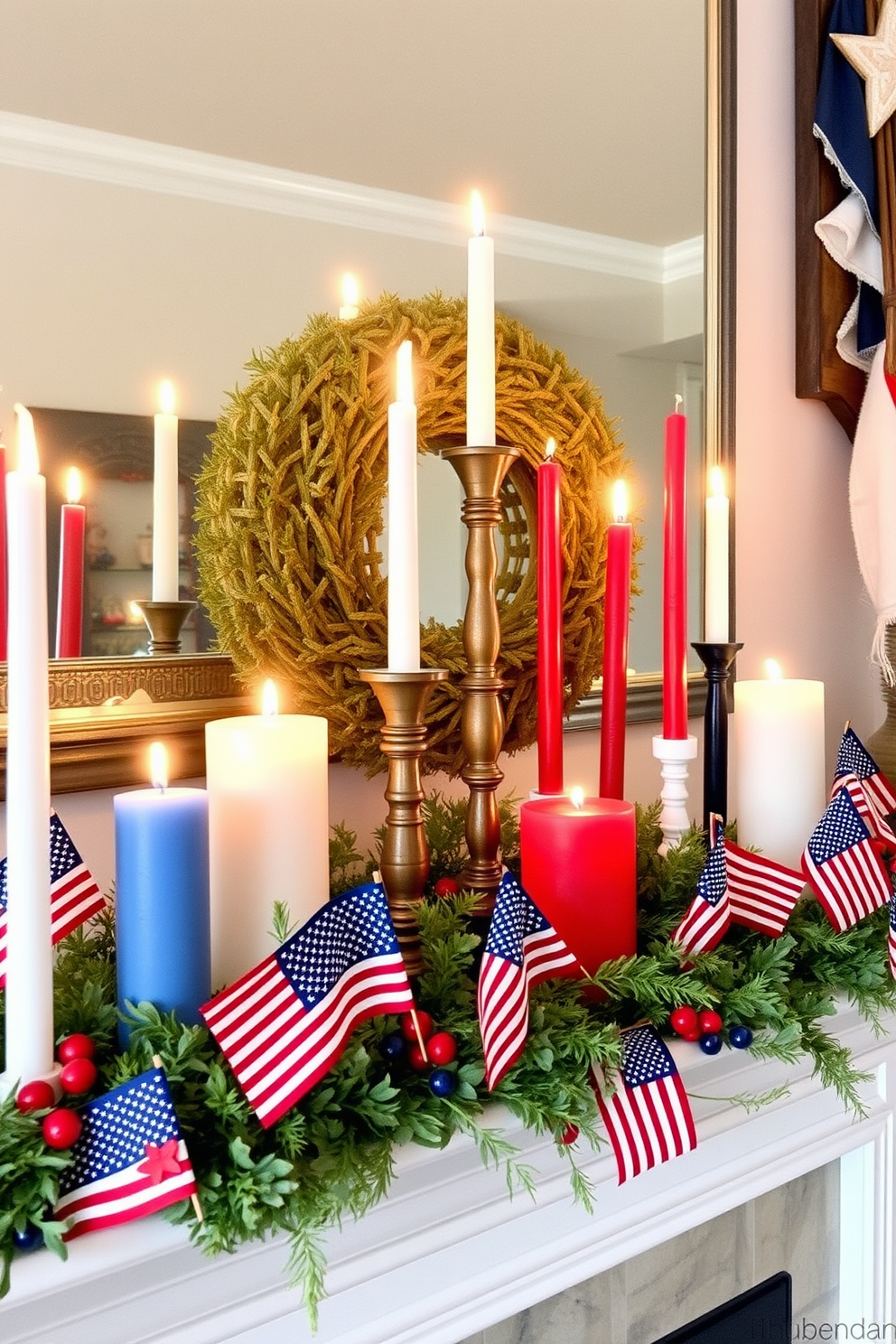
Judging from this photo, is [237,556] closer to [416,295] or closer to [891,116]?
[416,295]

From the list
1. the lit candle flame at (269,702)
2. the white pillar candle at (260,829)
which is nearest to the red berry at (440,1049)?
the white pillar candle at (260,829)

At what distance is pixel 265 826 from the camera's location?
23.3 inches

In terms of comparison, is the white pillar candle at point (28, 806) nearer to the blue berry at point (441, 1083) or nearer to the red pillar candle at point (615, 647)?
the blue berry at point (441, 1083)

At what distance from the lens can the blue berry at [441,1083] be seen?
0.55 meters

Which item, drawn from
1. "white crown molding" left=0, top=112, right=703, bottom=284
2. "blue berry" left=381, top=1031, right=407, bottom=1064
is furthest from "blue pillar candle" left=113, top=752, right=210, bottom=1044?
"white crown molding" left=0, top=112, right=703, bottom=284

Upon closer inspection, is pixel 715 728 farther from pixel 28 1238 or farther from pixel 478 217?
pixel 28 1238

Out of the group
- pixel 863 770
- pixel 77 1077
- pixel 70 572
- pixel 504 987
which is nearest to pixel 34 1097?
pixel 77 1077

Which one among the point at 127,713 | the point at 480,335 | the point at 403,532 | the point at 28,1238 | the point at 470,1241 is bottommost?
the point at 470,1241

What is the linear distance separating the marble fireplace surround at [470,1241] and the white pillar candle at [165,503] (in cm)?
41

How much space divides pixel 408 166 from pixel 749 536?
571mm

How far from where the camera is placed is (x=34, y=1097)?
1.54 feet

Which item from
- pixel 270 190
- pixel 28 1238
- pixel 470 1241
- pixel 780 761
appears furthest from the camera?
pixel 780 761

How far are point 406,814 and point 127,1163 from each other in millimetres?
247

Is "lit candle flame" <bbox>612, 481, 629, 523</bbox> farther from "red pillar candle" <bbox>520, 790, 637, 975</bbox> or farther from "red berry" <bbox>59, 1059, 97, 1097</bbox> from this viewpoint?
"red berry" <bbox>59, 1059, 97, 1097</bbox>
